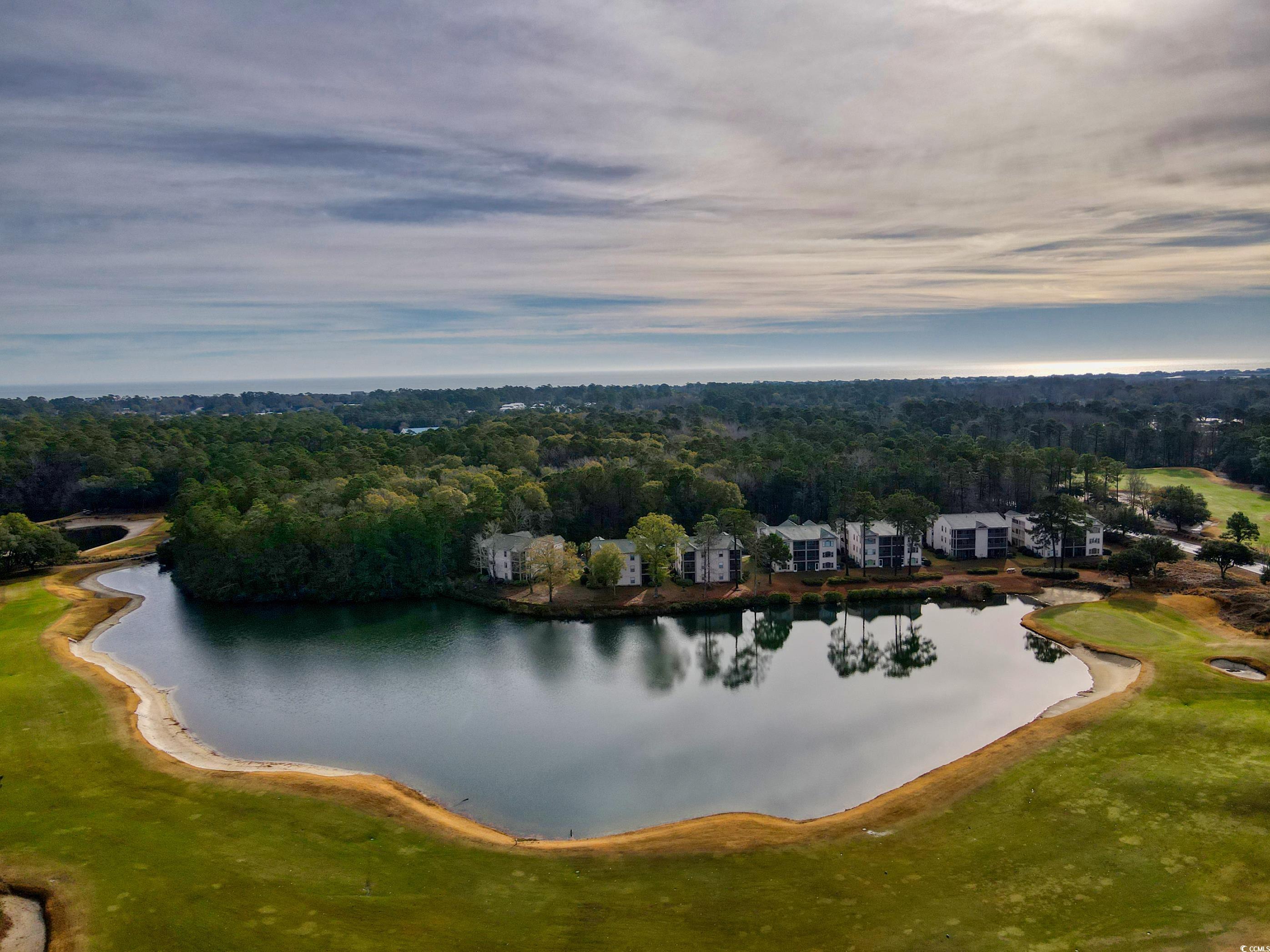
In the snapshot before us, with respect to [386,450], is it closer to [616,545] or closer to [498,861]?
[616,545]

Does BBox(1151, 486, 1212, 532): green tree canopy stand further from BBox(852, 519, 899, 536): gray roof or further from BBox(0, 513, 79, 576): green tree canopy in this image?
BBox(0, 513, 79, 576): green tree canopy

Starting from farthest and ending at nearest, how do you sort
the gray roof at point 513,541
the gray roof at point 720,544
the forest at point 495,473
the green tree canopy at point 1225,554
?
the gray roof at point 513,541
the forest at point 495,473
the gray roof at point 720,544
the green tree canopy at point 1225,554

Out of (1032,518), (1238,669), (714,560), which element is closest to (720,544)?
(714,560)

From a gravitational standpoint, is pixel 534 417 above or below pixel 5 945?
above

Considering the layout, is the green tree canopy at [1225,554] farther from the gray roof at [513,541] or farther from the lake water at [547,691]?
the gray roof at [513,541]

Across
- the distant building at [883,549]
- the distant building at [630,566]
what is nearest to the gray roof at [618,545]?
the distant building at [630,566]

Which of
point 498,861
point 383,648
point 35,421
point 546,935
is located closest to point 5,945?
point 498,861

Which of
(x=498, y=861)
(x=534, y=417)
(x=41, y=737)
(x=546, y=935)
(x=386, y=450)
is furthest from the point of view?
(x=534, y=417)
